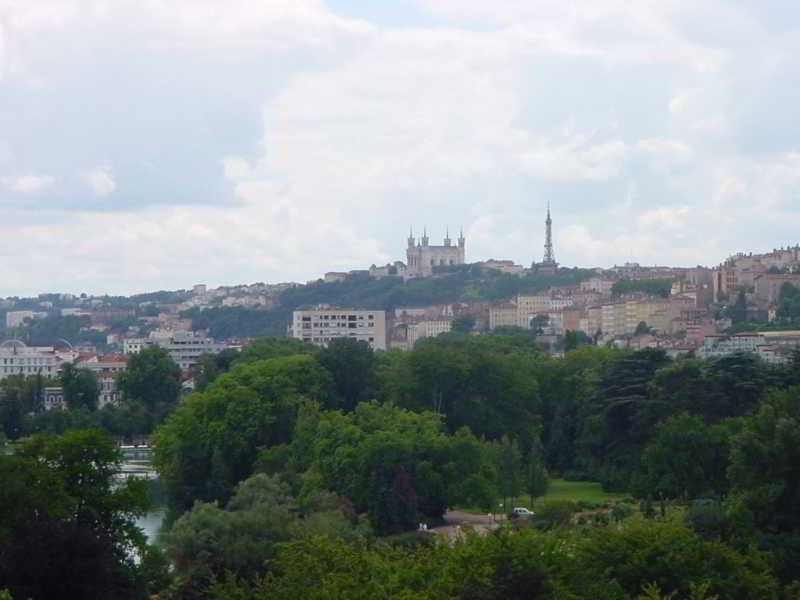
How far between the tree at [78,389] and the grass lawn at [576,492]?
37632 millimetres

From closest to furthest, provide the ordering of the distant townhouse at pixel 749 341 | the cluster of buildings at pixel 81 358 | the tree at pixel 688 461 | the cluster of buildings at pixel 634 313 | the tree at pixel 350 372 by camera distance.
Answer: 1. the tree at pixel 688 461
2. the tree at pixel 350 372
3. the distant townhouse at pixel 749 341
4. the cluster of buildings at pixel 634 313
5. the cluster of buildings at pixel 81 358

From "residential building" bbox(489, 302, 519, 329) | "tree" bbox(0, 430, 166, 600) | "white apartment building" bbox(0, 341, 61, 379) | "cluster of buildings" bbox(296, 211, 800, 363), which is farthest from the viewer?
"residential building" bbox(489, 302, 519, 329)

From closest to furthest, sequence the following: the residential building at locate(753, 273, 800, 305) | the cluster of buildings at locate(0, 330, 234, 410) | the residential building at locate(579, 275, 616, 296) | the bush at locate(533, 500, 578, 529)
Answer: the bush at locate(533, 500, 578, 529) < the cluster of buildings at locate(0, 330, 234, 410) < the residential building at locate(753, 273, 800, 305) < the residential building at locate(579, 275, 616, 296)

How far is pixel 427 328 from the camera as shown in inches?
5300

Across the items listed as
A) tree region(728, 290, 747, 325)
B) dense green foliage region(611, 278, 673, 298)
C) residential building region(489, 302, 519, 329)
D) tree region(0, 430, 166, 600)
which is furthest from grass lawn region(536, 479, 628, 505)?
residential building region(489, 302, 519, 329)

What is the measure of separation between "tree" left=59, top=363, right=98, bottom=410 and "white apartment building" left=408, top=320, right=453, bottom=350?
51022mm

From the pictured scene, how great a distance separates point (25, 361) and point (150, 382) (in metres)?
41.0

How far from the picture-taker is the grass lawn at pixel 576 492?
1624 inches

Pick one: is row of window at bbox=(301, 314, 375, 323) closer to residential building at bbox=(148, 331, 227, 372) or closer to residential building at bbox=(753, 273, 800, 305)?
residential building at bbox=(148, 331, 227, 372)

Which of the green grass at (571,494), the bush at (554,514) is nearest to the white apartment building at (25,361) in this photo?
the green grass at (571,494)

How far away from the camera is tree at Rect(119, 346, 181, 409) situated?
80875mm

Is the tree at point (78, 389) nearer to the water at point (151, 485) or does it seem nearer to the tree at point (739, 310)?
the water at point (151, 485)

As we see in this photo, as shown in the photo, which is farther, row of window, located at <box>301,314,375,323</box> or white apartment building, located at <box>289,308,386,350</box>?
row of window, located at <box>301,314,375,323</box>

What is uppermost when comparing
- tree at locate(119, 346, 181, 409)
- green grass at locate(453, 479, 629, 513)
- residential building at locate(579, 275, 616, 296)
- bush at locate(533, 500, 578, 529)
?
residential building at locate(579, 275, 616, 296)
